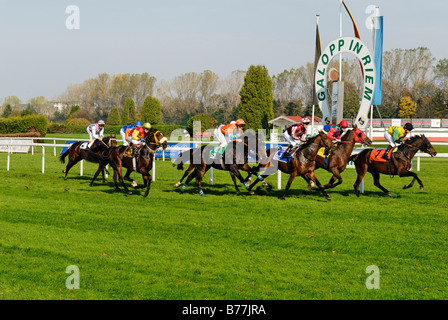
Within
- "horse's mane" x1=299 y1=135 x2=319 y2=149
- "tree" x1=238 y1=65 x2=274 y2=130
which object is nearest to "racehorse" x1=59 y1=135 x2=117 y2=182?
"horse's mane" x1=299 y1=135 x2=319 y2=149

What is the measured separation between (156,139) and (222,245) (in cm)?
494

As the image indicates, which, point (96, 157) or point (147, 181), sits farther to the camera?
point (96, 157)

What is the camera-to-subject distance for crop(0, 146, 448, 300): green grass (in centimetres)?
488

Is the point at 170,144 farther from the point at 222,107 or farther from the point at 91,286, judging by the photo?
the point at 222,107

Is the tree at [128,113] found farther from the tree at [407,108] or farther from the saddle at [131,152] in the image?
the saddle at [131,152]

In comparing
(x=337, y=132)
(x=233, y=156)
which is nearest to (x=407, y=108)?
(x=337, y=132)

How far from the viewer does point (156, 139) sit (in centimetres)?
1105

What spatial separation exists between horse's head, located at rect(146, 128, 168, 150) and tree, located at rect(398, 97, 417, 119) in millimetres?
54363

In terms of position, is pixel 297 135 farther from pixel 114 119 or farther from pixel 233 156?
pixel 114 119

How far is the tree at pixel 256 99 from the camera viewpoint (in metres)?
40.9

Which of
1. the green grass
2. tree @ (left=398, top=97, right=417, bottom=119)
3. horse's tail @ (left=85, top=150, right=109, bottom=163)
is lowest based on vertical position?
the green grass

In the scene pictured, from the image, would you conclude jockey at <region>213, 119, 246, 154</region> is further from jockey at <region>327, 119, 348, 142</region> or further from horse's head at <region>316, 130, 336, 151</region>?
jockey at <region>327, 119, 348, 142</region>

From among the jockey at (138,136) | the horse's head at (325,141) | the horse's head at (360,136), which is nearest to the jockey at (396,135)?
the horse's head at (360,136)

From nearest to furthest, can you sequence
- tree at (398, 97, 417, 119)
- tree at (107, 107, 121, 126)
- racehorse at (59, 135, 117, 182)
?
racehorse at (59, 135, 117, 182), tree at (398, 97, 417, 119), tree at (107, 107, 121, 126)
